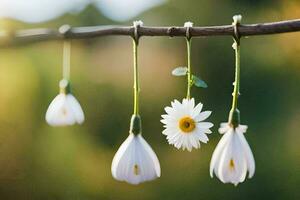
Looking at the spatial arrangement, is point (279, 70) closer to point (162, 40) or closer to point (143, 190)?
point (162, 40)

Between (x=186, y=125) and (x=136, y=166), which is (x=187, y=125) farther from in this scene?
(x=136, y=166)

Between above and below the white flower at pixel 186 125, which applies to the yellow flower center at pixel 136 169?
below

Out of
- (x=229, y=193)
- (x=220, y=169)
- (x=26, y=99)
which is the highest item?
(x=26, y=99)

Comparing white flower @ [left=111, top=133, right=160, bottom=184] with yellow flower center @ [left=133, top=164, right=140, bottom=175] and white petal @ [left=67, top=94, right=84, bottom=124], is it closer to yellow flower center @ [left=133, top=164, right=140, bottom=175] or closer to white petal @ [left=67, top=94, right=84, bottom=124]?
yellow flower center @ [left=133, top=164, right=140, bottom=175]

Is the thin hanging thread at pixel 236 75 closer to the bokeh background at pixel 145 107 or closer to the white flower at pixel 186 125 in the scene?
the white flower at pixel 186 125

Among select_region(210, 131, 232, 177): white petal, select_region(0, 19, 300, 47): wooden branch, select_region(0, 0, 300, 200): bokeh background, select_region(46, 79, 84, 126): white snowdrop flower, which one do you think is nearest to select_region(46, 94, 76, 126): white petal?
select_region(46, 79, 84, 126): white snowdrop flower

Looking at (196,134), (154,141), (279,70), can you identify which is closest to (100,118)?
(154,141)

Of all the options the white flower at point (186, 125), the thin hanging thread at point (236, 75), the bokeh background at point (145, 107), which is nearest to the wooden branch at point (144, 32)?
the thin hanging thread at point (236, 75)
